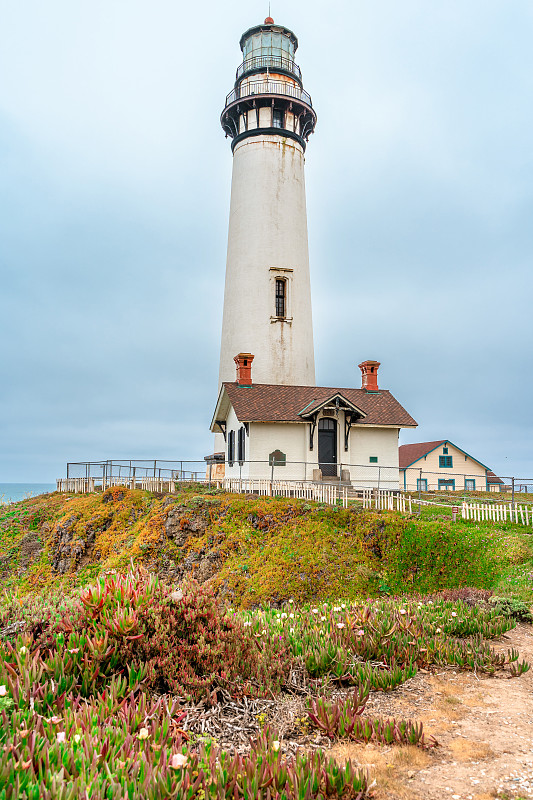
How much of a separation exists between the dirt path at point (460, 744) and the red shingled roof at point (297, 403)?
1869 centimetres

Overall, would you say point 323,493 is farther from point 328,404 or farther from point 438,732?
point 438,732

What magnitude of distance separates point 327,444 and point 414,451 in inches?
825

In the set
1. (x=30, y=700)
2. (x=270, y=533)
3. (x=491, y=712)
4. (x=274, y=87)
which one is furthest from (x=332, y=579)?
(x=274, y=87)

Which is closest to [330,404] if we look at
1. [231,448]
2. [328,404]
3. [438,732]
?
[328,404]

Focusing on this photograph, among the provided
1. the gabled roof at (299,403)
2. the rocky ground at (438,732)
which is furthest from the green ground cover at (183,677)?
the gabled roof at (299,403)

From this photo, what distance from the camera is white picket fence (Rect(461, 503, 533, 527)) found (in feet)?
51.6

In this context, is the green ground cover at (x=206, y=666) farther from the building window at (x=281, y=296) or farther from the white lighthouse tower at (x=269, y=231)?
the building window at (x=281, y=296)

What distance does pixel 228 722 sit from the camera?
4.91 meters

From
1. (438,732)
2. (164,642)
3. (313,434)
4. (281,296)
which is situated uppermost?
(281,296)

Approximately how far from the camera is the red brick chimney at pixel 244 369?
27734 millimetres

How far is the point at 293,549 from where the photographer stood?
15.9 m

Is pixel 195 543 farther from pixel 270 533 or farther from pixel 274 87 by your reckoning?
pixel 274 87

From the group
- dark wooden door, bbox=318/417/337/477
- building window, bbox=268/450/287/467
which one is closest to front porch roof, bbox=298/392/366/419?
dark wooden door, bbox=318/417/337/477

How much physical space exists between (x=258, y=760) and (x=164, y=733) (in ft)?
2.40
